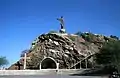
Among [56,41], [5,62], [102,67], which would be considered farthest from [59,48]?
[5,62]

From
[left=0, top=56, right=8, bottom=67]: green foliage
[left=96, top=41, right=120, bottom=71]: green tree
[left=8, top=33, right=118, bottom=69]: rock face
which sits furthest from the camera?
[left=0, top=56, right=8, bottom=67]: green foliage

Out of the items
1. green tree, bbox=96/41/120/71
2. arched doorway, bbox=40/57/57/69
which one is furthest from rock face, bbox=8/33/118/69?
green tree, bbox=96/41/120/71

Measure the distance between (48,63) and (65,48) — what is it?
869cm

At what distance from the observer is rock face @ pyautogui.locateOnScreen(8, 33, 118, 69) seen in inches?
2625

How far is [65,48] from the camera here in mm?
68188

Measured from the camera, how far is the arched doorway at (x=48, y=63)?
68.6m

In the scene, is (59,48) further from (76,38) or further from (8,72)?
(8,72)

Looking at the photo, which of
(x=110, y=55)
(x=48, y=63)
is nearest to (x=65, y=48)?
(x=48, y=63)

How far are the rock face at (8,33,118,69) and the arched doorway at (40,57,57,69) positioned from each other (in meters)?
0.85

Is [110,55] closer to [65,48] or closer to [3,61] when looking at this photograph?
[65,48]

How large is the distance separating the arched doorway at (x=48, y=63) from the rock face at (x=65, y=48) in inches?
33.3

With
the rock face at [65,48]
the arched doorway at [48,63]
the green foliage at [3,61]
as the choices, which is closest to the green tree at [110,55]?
the rock face at [65,48]

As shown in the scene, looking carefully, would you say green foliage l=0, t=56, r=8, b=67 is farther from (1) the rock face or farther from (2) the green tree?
(2) the green tree

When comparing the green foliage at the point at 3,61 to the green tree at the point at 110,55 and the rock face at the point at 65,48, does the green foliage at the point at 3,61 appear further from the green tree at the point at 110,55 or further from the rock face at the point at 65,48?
the green tree at the point at 110,55
